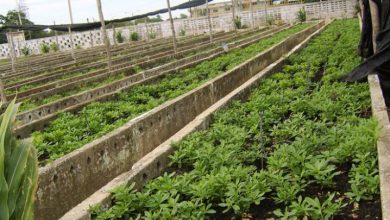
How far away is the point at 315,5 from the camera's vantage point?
39.1 m

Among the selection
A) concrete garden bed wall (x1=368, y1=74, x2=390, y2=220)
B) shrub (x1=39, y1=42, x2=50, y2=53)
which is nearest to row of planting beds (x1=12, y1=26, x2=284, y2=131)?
concrete garden bed wall (x1=368, y1=74, x2=390, y2=220)

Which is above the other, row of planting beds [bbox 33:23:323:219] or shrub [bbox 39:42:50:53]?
shrub [bbox 39:42:50:53]

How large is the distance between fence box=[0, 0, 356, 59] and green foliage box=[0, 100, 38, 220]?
3759cm

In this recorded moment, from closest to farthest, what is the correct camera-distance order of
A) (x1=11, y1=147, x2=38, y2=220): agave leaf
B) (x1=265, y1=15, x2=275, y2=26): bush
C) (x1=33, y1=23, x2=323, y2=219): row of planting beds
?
(x1=11, y1=147, x2=38, y2=220): agave leaf → (x1=33, y1=23, x2=323, y2=219): row of planting beds → (x1=265, y1=15, x2=275, y2=26): bush

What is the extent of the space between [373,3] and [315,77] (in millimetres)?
2189

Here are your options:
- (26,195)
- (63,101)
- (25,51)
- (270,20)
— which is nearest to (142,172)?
(26,195)

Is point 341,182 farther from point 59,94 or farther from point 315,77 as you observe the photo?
point 59,94

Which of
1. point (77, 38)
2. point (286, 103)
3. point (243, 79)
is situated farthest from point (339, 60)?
point (77, 38)

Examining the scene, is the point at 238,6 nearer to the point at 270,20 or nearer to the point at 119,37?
the point at 270,20

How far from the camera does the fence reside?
38.5 meters

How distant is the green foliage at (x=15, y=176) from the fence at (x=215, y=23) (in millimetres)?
37585

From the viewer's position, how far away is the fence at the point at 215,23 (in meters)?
38.5

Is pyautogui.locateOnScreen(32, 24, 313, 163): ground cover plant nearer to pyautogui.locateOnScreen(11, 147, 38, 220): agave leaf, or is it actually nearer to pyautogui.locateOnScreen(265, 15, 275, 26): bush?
pyautogui.locateOnScreen(11, 147, 38, 220): agave leaf

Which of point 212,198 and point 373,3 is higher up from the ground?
point 373,3
